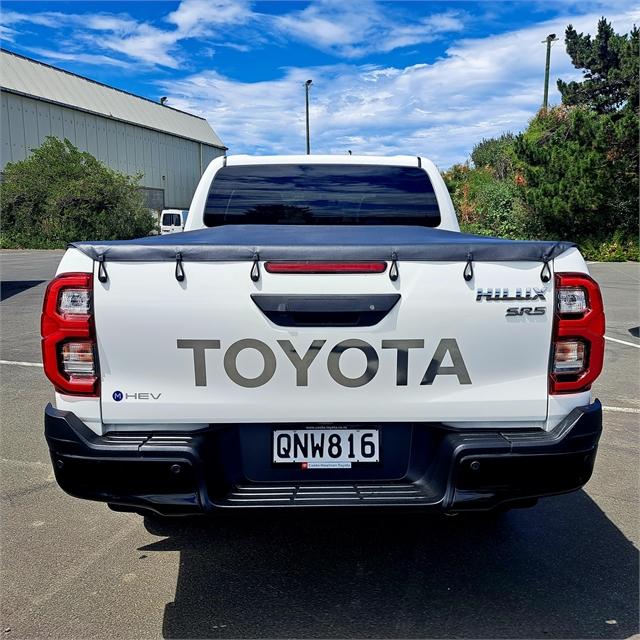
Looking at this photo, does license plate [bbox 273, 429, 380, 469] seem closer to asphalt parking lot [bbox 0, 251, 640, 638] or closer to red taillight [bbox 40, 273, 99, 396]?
asphalt parking lot [bbox 0, 251, 640, 638]

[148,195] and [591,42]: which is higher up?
[591,42]

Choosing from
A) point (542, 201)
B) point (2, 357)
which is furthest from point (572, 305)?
point (542, 201)

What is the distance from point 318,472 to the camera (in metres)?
2.58

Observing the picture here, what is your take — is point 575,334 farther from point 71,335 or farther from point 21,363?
point 21,363

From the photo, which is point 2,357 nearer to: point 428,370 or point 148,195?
point 428,370

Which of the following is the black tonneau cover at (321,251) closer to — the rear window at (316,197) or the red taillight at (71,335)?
the red taillight at (71,335)

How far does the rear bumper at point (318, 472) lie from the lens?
246 centimetres

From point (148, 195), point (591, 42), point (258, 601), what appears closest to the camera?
point (258, 601)

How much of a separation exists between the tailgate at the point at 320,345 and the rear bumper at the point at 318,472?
3.9 inches

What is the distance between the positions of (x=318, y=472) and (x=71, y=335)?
1.10m

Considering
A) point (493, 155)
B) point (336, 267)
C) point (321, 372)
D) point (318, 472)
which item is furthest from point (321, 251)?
point (493, 155)

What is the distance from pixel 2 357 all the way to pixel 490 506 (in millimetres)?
7014

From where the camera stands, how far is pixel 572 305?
248cm

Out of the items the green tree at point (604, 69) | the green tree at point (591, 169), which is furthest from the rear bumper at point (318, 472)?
the green tree at point (604, 69)
